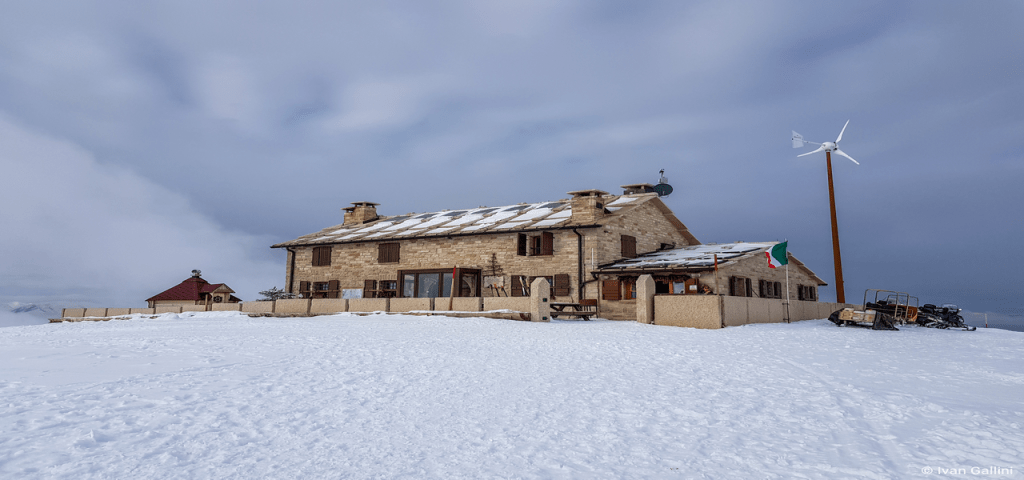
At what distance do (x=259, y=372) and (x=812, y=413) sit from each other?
7791 millimetres

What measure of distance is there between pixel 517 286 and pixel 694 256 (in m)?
8.43

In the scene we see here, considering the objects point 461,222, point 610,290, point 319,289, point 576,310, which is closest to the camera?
point 576,310

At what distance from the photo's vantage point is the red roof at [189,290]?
40419mm

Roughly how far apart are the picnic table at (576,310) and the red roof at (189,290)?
26.4 meters

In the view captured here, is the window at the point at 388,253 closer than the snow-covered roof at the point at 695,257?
No

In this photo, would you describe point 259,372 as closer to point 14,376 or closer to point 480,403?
point 14,376

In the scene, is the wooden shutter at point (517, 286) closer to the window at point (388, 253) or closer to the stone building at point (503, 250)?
the stone building at point (503, 250)

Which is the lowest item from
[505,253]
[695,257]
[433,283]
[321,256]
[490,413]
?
[490,413]

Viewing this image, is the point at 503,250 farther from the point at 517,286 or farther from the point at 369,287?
the point at 369,287

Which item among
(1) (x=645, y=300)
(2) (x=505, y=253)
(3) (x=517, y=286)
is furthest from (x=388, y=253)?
(1) (x=645, y=300)

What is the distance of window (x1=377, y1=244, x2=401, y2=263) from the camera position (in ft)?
107

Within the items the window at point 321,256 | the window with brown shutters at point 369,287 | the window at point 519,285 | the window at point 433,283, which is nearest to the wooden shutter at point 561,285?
the window at point 519,285

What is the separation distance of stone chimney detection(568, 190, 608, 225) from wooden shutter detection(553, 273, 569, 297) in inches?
103

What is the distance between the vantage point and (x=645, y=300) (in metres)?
20.4
